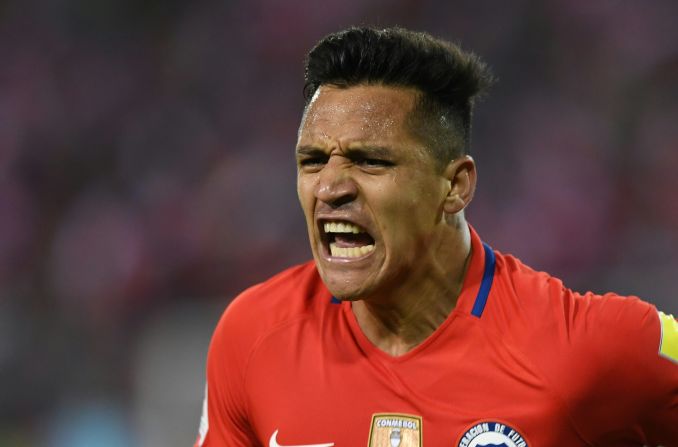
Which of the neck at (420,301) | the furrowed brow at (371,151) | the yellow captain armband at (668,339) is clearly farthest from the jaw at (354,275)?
the yellow captain armband at (668,339)

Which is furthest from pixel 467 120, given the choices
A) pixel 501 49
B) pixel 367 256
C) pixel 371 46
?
pixel 501 49

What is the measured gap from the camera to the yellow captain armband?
2387mm

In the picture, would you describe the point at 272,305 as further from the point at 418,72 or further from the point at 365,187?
the point at 418,72

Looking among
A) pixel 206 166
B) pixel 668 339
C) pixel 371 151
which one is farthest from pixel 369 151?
pixel 206 166

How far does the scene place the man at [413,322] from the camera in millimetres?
2395

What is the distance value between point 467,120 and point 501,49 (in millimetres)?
4817

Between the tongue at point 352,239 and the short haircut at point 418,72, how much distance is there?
0.29 meters

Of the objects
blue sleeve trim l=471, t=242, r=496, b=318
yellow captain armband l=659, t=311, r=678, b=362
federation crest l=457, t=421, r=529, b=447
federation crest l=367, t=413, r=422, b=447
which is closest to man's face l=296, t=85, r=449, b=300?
blue sleeve trim l=471, t=242, r=496, b=318

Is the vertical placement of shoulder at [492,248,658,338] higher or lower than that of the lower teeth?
lower

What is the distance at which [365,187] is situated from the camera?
246 cm

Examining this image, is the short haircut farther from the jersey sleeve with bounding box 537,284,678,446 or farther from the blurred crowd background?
the blurred crowd background

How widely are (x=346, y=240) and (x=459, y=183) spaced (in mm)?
379

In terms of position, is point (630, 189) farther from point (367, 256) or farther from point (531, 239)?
point (367, 256)

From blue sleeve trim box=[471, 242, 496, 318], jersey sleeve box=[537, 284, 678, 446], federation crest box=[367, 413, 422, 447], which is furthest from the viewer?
blue sleeve trim box=[471, 242, 496, 318]
